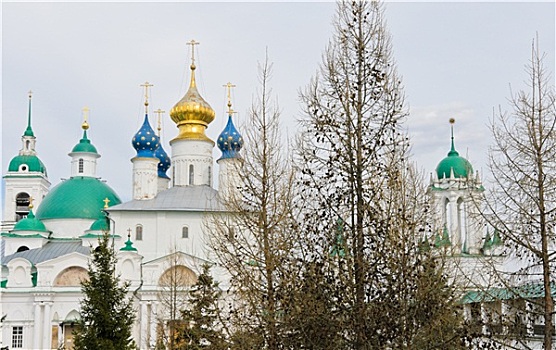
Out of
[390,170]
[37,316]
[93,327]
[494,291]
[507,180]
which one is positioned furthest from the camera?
[37,316]

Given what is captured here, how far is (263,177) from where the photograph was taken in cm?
1373

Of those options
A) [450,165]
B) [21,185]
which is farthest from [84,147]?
[450,165]

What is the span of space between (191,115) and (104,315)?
32987 mm

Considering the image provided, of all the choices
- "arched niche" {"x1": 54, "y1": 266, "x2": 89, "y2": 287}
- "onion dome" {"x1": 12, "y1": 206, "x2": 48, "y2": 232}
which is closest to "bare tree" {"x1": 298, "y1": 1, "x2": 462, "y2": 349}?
"arched niche" {"x1": 54, "y1": 266, "x2": 89, "y2": 287}

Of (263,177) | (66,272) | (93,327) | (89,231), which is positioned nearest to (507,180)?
(263,177)

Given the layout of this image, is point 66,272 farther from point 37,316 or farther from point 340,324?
point 340,324

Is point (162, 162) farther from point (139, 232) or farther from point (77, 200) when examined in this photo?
point (139, 232)

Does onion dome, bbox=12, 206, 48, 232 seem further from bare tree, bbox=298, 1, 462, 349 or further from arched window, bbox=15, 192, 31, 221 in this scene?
bare tree, bbox=298, 1, 462, 349

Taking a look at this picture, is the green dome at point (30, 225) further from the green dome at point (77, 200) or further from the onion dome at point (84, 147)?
the onion dome at point (84, 147)

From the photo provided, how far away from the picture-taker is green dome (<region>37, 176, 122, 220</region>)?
5341cm

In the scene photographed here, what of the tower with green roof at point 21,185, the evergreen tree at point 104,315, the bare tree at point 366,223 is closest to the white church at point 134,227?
the tower with green roof at point 21,185

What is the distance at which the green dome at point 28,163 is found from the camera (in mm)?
67000

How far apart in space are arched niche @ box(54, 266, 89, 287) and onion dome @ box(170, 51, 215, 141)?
35.6ft

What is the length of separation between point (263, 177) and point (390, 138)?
4667mm
